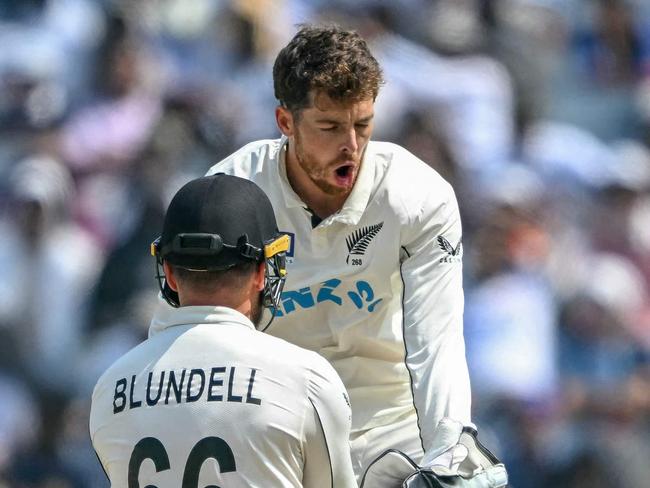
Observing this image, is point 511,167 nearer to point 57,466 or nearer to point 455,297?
point 57,466

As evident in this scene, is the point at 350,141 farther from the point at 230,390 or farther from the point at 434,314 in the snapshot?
the point at 230,390

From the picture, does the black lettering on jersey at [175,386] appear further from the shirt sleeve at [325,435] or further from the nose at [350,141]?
the nose at [350,141]

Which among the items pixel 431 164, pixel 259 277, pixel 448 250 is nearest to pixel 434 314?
pixel 448 250

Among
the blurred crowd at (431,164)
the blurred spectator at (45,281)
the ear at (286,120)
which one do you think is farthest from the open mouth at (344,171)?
the blurred spectator at (45,281)

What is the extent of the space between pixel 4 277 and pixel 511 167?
126 inches

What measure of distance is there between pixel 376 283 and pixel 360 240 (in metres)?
0.15

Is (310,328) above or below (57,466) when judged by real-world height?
above

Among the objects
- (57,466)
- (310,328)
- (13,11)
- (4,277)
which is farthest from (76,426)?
(310,328)

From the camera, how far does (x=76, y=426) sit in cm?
719

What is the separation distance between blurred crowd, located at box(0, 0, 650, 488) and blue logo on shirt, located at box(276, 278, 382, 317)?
3123 millimetres

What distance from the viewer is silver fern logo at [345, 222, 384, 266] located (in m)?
3.77

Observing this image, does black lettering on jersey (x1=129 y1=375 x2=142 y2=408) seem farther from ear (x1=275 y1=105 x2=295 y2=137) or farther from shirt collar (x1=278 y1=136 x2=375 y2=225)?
ear (x1=275 y1=105 x2=295 y2=137)

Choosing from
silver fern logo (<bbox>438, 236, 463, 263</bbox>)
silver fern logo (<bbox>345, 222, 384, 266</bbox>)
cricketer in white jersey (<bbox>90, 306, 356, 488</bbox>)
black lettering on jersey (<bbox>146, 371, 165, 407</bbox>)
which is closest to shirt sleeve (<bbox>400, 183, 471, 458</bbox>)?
silver fern logo (<bbox>438, 236, 463, 263</bbox>)

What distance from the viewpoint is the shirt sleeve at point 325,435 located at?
2.74 meters
